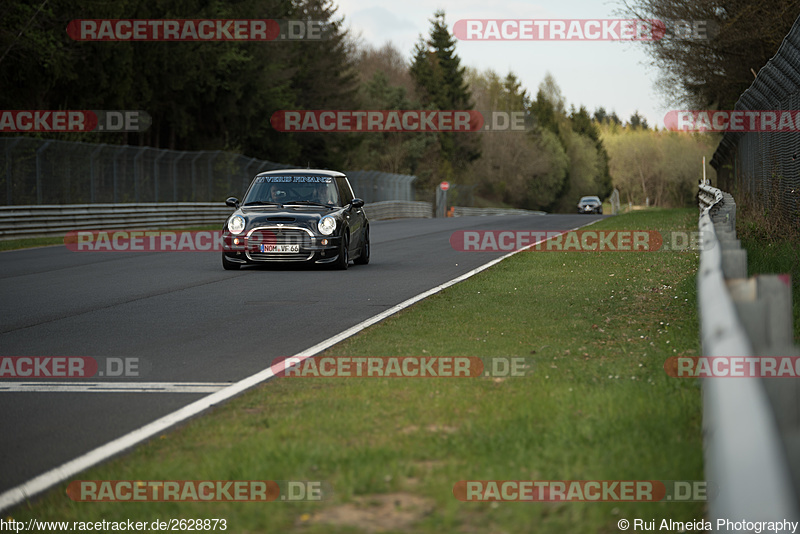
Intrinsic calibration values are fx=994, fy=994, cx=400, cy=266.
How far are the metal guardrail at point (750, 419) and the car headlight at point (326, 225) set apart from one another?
1218cm

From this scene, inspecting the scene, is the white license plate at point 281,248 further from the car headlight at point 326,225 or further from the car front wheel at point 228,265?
the car front wheel at point 228,265

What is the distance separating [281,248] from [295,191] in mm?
1523

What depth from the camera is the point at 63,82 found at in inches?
1305

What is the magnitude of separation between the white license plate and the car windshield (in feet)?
3.85

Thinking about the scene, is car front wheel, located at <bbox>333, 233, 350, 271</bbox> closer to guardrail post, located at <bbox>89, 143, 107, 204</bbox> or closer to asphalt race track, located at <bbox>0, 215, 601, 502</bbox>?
asphalt race track, located at <bbox>0, 215, 601, 502</bbox>

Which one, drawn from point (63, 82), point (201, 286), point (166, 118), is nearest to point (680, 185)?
point (166, 118)

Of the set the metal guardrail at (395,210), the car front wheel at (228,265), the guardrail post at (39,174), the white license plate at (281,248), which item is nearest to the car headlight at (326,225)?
the white license plate at (281,248)

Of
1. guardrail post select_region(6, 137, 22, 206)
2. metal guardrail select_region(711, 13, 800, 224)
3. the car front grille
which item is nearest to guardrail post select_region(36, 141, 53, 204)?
guardrail post select_region(6, 137, 22, 206)

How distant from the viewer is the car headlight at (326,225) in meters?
16.4

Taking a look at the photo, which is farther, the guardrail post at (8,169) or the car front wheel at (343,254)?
the guardrail post at (8,169)

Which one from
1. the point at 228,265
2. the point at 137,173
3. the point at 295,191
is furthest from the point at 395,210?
the point at 228,265

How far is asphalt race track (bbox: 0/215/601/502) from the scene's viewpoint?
589 centimetres

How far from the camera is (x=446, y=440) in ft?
16.5

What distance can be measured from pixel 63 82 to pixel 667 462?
3209 centimetres
